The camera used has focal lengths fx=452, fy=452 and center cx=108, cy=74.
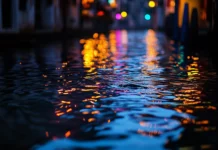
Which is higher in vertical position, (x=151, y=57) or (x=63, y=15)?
(x=63, y=15)

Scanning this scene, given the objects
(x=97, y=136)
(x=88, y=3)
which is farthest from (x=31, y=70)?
(x=88, y=3)

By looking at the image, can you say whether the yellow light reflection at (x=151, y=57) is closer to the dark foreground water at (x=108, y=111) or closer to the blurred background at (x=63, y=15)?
the dark foreground water at (x=108, y=111)

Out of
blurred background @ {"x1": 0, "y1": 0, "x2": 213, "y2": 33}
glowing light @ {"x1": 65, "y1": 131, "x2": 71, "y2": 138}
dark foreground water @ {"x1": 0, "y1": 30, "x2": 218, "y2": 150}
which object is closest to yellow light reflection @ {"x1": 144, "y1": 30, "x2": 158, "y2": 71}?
dark foreground water @ {"x1": 0, "y1": 30, "x2": 218, "y2": 150}

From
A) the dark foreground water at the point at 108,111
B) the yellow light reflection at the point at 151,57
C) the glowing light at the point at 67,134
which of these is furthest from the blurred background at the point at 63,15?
the glowing light at the point at 67,134

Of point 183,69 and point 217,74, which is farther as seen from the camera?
point 183,69

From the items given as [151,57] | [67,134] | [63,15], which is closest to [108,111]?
[67,134]

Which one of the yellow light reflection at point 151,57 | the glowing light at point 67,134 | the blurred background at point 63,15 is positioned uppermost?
the blurred background at point 63,15

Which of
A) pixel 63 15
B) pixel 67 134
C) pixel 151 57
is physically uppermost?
pixel 63 15

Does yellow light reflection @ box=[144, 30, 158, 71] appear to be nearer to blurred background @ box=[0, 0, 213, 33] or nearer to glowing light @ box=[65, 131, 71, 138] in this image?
blurred background @ box=[0, 0, 213, 33]

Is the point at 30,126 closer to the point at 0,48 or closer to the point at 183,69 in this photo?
the point at 183,69

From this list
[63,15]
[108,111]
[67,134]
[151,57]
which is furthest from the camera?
[63,15]

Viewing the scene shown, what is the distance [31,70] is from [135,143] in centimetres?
662

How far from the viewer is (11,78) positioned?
8.44 meters

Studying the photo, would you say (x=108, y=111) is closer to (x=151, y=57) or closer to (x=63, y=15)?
(x=151, y=57)
